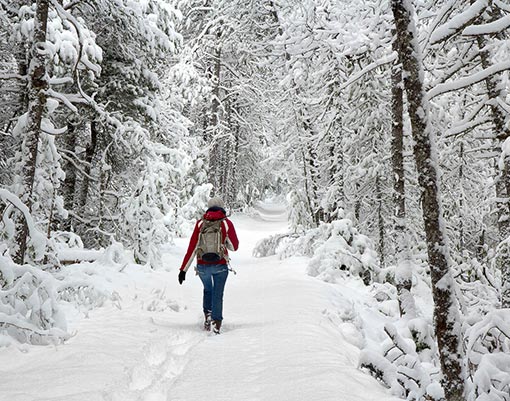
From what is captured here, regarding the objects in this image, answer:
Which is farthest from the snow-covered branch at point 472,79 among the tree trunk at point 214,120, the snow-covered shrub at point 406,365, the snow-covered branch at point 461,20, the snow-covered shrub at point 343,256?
the tree trunk at point 214,120

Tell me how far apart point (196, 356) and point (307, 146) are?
11456mm

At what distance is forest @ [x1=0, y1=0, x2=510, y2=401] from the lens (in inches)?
162

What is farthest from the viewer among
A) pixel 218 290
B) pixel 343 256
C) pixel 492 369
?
pixel 343 256

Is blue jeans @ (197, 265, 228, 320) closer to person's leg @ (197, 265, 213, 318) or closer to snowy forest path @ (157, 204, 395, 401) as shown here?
person's leg @ (197, 265, 213, 318)

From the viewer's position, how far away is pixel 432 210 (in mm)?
4031

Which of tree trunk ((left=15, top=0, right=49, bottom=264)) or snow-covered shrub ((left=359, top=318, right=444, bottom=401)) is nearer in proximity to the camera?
snow-covered shrub ((left=359, top=318, right=444, bottom=401))

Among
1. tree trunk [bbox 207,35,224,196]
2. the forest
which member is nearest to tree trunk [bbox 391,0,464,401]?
the forest

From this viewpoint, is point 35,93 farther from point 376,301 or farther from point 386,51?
point 376,301

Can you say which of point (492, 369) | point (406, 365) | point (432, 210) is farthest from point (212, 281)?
point (492, 369)

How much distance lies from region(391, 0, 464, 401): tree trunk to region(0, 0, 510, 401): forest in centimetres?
1

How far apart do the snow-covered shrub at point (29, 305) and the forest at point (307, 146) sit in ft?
0.07

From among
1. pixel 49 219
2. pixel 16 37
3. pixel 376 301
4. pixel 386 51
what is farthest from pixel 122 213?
pixel 386 51

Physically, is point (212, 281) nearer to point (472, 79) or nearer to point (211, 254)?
point (211, 254)

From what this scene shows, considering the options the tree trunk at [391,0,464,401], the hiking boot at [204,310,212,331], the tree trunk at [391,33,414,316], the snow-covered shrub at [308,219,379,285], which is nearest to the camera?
the tree trunk at [391,0,464,401]
